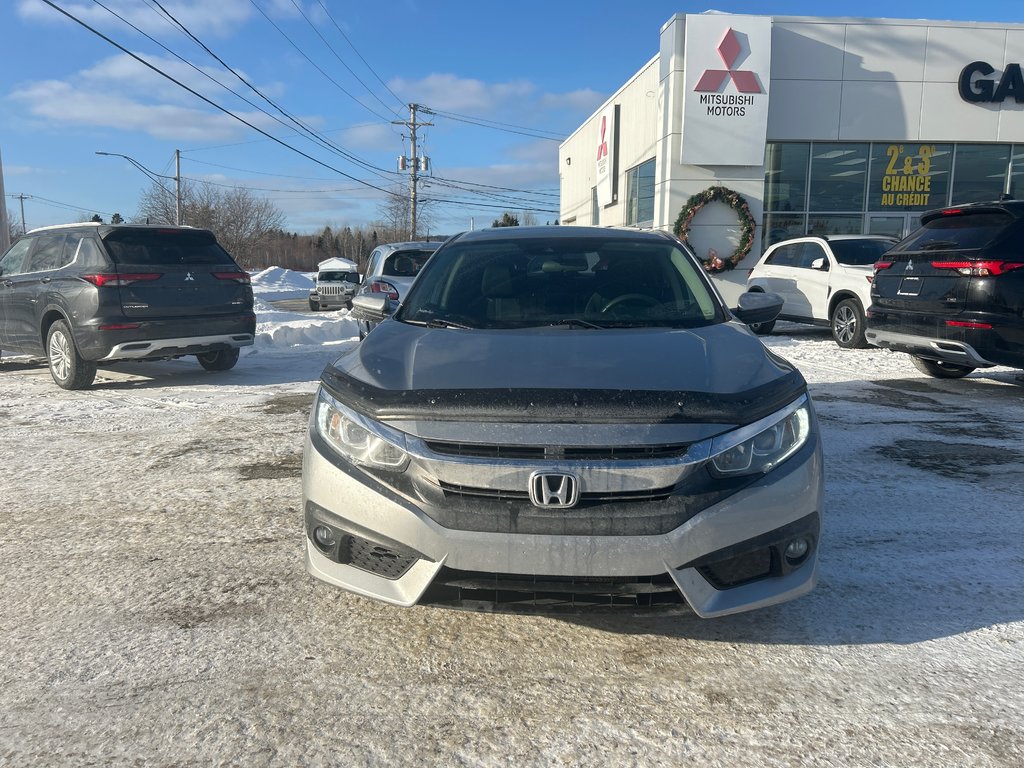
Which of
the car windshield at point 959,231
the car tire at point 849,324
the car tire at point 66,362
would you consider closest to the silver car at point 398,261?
the car tire at point 66,362

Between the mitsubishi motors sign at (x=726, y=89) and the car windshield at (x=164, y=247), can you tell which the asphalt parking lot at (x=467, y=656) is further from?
the mitsubishi motors sign at (x=726, y=89)

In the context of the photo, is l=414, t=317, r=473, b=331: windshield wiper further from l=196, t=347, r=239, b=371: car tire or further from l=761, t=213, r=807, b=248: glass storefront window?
l=761, t=213, r=807, b=248: glass storefront window

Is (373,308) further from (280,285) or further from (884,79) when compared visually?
(280,285)

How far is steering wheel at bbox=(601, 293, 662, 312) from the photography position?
3.71 meters

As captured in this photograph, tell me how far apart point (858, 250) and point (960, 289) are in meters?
4.96

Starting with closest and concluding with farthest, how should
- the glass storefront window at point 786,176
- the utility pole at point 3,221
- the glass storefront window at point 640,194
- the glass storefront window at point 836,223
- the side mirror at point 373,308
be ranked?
the side mirror at point 373,308 < the utility pole at point 3,221 < the glass storefront window at point 786,176 < the glass storefront window at point 836,223 < the glass storefront window at point 640,194

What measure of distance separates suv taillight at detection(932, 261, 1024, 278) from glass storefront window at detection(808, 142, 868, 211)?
38.8 ft

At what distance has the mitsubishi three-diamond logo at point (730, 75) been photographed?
1642 centimetres

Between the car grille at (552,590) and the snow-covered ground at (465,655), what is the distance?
Answer: 0.34 ft

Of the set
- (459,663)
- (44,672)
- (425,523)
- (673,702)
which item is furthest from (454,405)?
(44,672)

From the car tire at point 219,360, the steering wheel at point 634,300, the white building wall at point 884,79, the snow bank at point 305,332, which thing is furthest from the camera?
the white building wall at point 884,79

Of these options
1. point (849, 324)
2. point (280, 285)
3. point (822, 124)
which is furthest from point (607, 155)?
point (280, 285)

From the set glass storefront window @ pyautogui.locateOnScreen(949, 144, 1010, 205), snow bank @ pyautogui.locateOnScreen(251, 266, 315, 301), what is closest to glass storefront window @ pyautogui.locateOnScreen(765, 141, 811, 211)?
glass storefront window @ pyautogui.locateOnScreen(949, 144, 1010, 205)

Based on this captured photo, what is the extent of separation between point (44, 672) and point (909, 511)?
13.4 ft
